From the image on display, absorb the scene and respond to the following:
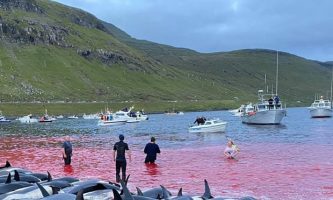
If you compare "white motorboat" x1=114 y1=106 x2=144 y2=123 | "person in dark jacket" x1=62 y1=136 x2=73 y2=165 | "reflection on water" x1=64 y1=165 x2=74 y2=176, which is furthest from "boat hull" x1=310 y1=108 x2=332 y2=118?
"reflection on water" x1=64 y1=165 x2=74 y2=176

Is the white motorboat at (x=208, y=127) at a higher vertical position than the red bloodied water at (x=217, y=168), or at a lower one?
higher

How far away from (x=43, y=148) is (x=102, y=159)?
11945 millimetres

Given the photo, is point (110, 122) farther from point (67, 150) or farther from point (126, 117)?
point (67, 150)

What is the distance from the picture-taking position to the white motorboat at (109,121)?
107 m

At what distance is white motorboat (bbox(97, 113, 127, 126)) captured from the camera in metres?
107

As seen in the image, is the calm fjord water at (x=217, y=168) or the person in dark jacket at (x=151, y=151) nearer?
the calm fjord water at (x=217, y=168)

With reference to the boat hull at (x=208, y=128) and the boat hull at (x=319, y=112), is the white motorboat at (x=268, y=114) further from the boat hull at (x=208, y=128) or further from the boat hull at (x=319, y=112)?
the boat hull at (x=319, y=112)

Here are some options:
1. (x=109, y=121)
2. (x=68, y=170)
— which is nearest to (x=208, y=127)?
(x=109, y=121)

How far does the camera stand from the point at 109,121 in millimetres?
108938

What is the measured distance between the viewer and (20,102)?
183m

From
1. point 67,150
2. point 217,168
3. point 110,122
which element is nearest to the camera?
point 217,168

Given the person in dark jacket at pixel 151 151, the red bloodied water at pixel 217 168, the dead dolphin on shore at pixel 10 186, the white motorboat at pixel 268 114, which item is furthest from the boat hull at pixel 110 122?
the dead dolphin on shore at pixel 10 186

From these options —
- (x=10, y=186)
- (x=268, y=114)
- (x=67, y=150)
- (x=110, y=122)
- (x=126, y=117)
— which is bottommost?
(x=110, y=122)

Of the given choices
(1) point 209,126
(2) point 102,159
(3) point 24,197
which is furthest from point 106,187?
(1) point 209,126
